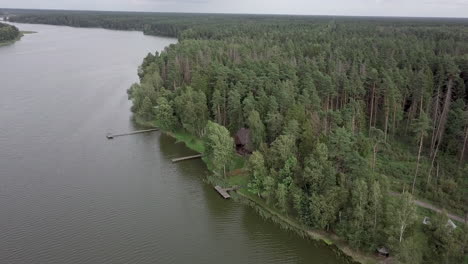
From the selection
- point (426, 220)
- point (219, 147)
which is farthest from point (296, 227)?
point (219, 147)

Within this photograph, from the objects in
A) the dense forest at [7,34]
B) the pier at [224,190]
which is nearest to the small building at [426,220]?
the pier at [224,190]

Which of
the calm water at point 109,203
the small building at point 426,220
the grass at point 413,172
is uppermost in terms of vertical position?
the grass at point 413,172

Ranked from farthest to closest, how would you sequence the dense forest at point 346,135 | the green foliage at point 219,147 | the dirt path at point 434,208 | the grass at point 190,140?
the grass at point 190,140 < the green foliage at point 219,147 < the dirt path at point 434,208 < the dense forest at point 346,135

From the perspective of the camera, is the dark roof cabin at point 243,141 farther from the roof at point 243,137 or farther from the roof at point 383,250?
the roof at point 383,250

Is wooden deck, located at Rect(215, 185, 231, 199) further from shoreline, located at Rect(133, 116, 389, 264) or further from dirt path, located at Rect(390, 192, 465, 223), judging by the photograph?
dirt path, located at Rect(390, 192, 465, 223)

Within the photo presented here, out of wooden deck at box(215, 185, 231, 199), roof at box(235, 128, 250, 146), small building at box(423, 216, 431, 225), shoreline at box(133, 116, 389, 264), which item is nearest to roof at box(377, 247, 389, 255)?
shoreline at box(133, 116, 389, 264)

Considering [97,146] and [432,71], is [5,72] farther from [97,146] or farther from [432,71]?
[432,71]
